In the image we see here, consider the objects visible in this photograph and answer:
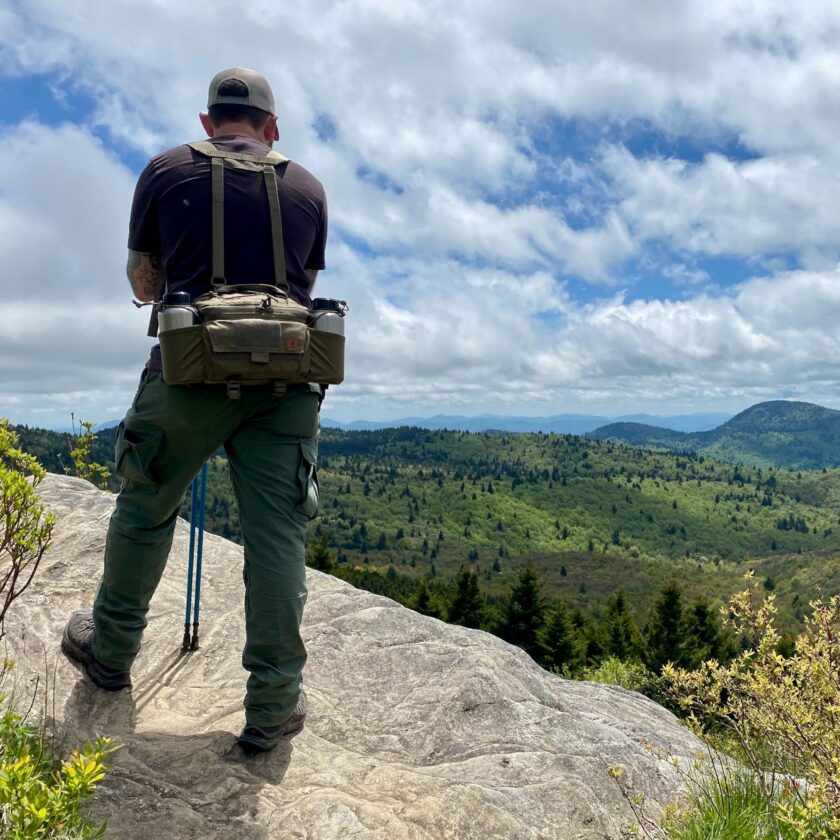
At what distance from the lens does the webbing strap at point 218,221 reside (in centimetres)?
417

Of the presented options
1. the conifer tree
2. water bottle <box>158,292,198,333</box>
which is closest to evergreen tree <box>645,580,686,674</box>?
the conifer tree

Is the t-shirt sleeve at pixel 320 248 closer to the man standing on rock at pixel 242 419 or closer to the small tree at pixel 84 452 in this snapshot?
the man standing on rock at pixel 242 419

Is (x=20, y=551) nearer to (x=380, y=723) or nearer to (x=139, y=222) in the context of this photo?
(x=139, y=222)

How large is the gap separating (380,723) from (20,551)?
126 inches

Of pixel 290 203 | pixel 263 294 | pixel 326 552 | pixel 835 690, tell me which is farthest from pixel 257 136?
pixel 326 552

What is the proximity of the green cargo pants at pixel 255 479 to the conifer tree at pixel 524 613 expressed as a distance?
47.5 m

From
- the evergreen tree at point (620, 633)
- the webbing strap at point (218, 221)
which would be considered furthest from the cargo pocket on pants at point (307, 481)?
the evergreen tree at point (620, 633)

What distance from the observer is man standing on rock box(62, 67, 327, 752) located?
13.9 ft

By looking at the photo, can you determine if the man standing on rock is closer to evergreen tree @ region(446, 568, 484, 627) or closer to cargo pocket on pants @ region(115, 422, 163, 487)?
cargo pocket on pants @ region(115, 422, 163, 487)

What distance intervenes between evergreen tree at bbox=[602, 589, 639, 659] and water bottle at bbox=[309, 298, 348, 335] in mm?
55196

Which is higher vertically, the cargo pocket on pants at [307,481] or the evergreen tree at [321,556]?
the cargo pocket on pants at [307,481]

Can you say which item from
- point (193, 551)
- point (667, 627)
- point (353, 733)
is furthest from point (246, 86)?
point (667, 627)

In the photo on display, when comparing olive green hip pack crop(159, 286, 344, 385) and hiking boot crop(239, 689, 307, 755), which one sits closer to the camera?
olive green hip pack crop(159, 286, 344, 385)

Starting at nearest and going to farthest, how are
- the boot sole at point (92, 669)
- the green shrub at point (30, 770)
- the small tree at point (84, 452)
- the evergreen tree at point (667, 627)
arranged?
1. the green shrub at point (30, 770)
2. the boot sole at point (92, 669)
3. the small tree at point (84, 452)
4. the evergreen tree at point (667, 627)
